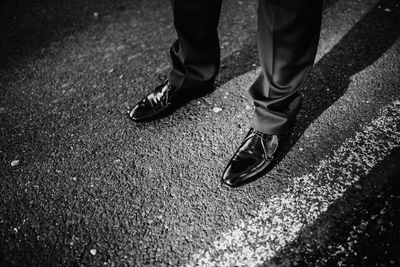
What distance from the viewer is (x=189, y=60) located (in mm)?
1819

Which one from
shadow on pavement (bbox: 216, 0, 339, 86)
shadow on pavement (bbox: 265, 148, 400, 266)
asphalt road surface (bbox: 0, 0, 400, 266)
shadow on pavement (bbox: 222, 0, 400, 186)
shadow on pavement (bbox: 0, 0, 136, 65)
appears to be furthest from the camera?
shadow on pavement (bbox: 0, 0, 136, 65)

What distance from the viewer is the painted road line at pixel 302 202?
130 cm

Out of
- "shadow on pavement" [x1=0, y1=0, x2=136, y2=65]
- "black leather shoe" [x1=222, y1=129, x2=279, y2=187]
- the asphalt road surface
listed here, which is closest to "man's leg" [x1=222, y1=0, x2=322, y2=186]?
"black leather shoe" [x1=222, y1=129, x2=279, y2=187]

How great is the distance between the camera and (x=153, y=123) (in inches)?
76.7

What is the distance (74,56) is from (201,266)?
83.2 inches

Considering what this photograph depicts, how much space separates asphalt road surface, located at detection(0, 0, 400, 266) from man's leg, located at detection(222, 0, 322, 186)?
111 millimetres

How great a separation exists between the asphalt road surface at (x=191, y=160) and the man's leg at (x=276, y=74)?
0.11 meters

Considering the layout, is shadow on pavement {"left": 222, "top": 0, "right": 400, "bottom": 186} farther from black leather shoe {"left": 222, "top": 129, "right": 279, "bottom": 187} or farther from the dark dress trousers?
the dark dress trousers

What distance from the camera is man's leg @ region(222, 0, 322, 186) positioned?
1.25 meters

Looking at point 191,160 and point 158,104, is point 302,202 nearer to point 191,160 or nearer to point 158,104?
point 191,160

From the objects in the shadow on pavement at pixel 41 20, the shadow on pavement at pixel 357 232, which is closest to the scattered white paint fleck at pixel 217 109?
the shadow on pavement at pixel 357 232

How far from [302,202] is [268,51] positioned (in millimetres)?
773

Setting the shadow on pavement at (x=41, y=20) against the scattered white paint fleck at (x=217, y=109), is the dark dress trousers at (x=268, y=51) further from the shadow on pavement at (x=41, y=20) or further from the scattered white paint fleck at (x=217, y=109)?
the shadow on pavement at (x=41, y=20)

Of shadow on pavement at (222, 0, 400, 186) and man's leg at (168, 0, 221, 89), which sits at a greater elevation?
man's leg at (168, 0, 221, 89)
